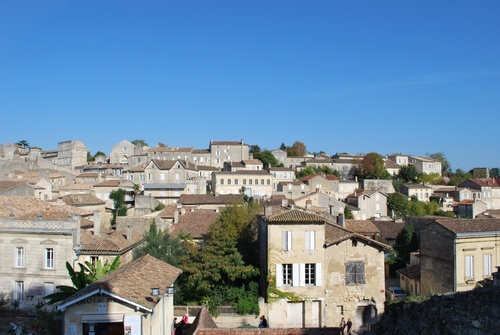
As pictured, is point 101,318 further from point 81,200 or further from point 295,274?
point 81,200

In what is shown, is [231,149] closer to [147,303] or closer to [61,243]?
[61,243]

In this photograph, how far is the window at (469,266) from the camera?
28500mm

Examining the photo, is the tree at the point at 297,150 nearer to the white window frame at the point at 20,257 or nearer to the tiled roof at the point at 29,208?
the tiled roof at the point at 29,208

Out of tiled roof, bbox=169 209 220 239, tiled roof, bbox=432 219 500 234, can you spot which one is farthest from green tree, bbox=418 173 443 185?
tiled roof, bbox=432 219 500 234

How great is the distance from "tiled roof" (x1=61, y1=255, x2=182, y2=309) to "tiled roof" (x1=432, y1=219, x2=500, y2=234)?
18.4 meters

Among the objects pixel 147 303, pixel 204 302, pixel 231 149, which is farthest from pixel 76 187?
pixel 147 303

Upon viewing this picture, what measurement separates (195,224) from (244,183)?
37.4 metres

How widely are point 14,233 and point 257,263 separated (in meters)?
15.1

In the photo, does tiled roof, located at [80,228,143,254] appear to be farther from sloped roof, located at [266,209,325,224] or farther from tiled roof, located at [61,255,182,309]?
sloped roof, located at [266,209,325,224]

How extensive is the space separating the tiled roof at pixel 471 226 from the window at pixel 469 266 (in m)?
1.72

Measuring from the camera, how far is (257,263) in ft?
101

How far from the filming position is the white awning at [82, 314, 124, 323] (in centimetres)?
1477

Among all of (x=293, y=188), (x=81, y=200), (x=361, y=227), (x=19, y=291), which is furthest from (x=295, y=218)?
(x=293, y=188)

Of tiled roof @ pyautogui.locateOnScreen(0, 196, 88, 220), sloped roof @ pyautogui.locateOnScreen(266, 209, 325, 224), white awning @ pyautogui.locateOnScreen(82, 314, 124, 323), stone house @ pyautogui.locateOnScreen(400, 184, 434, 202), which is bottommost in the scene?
white awning @ pyautogui.locateOnScreen(82, 314, 124, 323)
